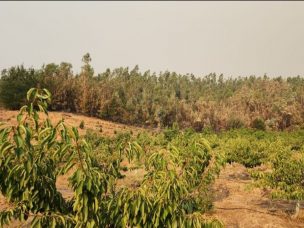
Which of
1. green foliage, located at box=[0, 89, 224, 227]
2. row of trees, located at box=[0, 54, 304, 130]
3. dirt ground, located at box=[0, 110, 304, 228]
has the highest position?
row of trees, located at box=[0, 54, 304, 130]

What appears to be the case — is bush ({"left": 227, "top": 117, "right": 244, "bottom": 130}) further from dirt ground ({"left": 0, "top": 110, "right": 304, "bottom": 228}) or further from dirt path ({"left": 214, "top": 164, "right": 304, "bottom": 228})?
dirt path ({"left": 214, "top": 164, "right": 304, "bottom": 228})

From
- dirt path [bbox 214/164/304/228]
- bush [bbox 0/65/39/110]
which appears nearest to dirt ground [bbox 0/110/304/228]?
dirt path [bbox 214/164/304/228]

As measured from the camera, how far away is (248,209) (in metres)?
19.4

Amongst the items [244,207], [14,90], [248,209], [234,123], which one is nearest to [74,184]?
[248,209]

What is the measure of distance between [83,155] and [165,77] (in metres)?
166

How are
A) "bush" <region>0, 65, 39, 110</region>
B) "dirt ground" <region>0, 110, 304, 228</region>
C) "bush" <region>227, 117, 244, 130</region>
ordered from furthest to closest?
"bush" <region>227, 117, 244, 130</region>
"bush" <region>0, 65, 39, 110</region>
"dirt ground" <region>0, 110, 304, 228</region>

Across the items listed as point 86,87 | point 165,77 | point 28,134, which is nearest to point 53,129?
point 28,134

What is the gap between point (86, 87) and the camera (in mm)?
78375

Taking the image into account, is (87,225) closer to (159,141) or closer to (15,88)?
(159,141)

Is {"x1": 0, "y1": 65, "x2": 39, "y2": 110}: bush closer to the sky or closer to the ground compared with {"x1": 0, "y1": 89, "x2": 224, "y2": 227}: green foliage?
closer to the sky

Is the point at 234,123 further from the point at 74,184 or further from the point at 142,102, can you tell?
the point at 74,184

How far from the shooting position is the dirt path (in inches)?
677

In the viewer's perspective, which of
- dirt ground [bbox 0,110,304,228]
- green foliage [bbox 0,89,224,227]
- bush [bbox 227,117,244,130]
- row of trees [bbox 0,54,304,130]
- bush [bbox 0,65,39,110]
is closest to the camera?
green foliage [bbox 0,89,224,227]

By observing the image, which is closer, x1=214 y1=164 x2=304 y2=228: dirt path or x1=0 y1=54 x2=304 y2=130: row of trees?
x1=214 y1=164 x2=304 y2=228: dirt path
